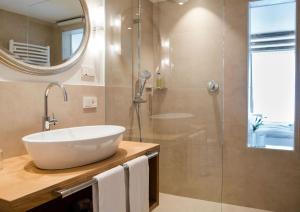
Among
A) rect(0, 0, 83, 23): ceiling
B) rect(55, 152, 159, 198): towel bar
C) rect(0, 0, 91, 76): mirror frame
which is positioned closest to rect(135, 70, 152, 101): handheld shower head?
rect(0, 0, 91, 76): mirror frame

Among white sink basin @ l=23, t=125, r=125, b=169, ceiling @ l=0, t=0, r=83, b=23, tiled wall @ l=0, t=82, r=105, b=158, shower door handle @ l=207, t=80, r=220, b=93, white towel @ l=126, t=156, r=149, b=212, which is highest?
ceiling @ l=0, t=0, r=83, b=23

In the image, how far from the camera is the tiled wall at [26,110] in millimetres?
1262

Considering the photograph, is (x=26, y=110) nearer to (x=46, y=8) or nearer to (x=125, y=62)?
(x=46, y=8)

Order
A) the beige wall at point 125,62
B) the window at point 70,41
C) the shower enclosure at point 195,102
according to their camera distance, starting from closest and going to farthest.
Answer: the window at point 70,41 < the beige wall at point 125,62 < the shower enclosure at point 195,102

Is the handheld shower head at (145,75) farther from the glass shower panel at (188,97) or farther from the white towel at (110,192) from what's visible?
the white towel at (110,192)

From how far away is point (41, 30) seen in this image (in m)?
1.47

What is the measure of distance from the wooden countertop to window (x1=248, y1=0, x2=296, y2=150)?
5.79 feet

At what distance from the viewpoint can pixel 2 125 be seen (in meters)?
1.25

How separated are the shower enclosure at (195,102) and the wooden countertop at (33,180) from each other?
3.18 feet

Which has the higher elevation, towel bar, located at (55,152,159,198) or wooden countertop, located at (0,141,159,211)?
wooden countertop, located at (0,141,159,211)

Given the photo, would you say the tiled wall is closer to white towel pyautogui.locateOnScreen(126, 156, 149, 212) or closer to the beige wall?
the beige wall

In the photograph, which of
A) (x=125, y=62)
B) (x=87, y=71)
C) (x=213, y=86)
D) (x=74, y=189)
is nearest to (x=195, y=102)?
(x=213, y=86)

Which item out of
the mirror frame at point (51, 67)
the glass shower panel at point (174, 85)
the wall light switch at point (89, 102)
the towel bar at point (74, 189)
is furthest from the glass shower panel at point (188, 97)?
the towel bar at point (74, 189)

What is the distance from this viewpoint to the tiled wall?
1.26 meters
